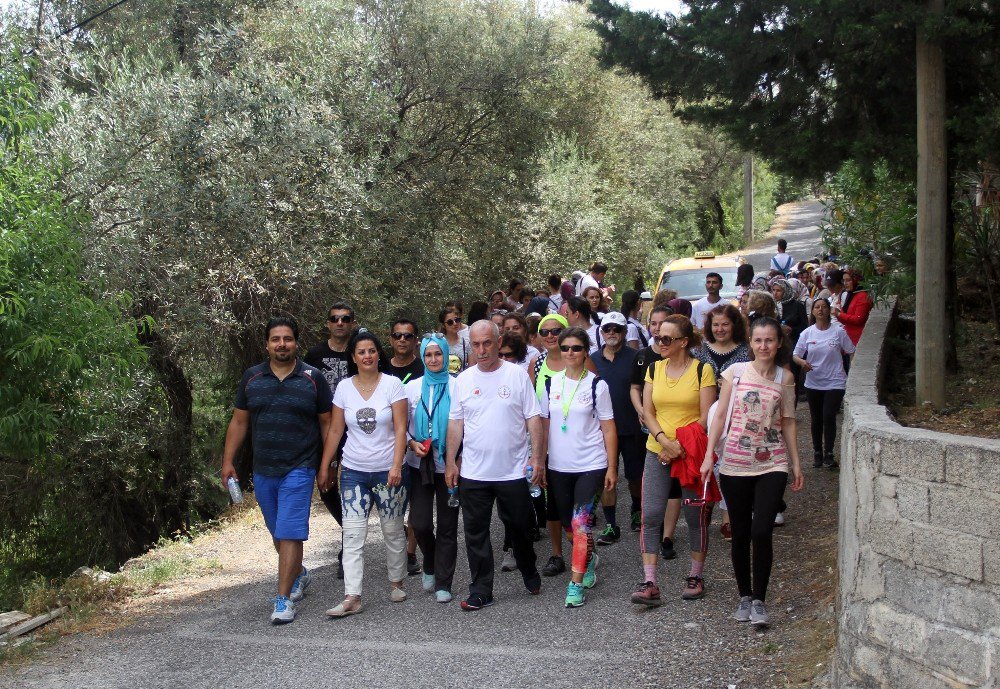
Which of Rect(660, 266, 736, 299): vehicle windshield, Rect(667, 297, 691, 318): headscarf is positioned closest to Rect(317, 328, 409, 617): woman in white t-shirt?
Rect(667, 297, 691, 318): headscarf

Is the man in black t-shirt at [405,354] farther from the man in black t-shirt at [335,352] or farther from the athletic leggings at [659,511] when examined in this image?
the athletic leggings at [659,511]

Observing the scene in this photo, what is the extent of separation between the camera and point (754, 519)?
612 centimetres

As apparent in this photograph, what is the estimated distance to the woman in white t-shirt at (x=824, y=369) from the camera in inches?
399

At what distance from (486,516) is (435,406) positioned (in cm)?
85

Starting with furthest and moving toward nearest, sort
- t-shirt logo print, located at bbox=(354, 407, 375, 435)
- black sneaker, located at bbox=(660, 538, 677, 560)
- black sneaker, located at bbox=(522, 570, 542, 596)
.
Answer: black sneaker, located at bbox=(660, 538, 677, 560) < black sneaker, located at bbox=(522, 570, 542, 596) < t-shirt logo print, located at bbox=(354, 407, 375, 435)

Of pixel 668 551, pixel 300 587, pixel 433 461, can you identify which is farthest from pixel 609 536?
pixel 300 587

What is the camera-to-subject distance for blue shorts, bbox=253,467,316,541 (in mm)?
6840

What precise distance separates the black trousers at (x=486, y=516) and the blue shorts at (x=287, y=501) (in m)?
1.01

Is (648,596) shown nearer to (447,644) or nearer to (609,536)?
(447,644)

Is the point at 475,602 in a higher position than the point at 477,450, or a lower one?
lower

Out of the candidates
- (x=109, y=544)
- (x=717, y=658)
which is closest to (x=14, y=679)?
(x=717, y=658)

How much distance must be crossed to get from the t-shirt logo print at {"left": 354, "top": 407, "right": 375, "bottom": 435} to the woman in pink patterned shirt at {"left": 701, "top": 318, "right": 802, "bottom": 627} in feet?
7.34

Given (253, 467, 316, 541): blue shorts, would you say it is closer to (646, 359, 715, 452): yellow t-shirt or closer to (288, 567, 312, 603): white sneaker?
(288, 567, 312, 603): white sneaker

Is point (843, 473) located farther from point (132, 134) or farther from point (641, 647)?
point (132, 134)
